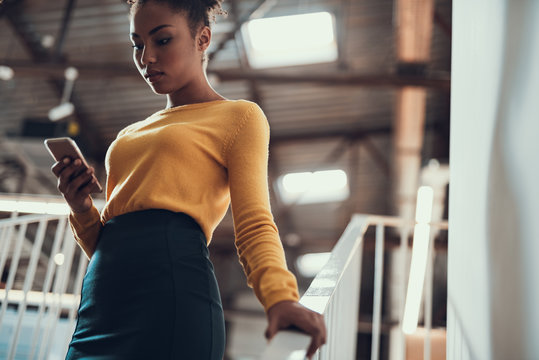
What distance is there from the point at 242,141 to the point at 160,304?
0.33 meters

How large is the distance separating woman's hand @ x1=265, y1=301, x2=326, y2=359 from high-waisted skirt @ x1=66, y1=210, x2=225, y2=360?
165 mm

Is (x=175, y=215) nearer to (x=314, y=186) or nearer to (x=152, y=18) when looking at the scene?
(x=152, y=18)

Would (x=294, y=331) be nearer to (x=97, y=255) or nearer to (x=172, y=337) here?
(x=172, y=337)

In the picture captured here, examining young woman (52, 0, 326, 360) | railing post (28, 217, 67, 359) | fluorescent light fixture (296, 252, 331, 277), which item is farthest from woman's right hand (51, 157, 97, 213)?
fluorescent light fixture (296, 252, 331, 277)

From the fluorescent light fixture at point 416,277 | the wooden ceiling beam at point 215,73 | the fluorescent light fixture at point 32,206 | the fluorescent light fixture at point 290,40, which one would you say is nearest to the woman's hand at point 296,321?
the fluorescent light fixture at point 416,277

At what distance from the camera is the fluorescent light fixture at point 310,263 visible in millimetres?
12462

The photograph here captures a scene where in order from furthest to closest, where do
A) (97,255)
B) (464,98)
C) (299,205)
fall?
(299,205), (464,98), (97,255)

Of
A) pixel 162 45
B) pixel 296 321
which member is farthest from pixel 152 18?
pixel 296 321

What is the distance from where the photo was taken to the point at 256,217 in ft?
3.06

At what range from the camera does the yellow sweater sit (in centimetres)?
96

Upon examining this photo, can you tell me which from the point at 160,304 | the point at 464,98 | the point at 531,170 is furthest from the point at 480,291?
the point at 160,304

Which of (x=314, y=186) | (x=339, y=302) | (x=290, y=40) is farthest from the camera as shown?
(x=314, y=186)

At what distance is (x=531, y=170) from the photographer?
41.1 inches

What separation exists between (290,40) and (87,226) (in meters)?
6.44
